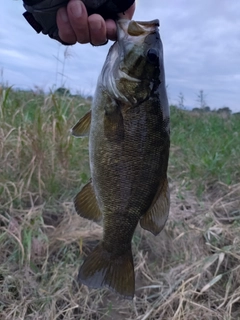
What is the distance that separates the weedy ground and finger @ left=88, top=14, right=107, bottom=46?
5.31 ft

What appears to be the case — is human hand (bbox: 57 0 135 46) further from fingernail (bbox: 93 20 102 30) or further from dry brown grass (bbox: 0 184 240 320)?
dry brown grass (bbox: 0 184 240 320)

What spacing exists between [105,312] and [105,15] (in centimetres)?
176

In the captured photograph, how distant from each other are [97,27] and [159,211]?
0.70 metres

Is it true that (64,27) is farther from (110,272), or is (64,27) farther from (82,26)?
(110,272)

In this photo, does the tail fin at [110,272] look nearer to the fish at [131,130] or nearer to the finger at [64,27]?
the fish at [131,130]

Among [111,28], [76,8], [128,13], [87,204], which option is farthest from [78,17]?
[87,204]

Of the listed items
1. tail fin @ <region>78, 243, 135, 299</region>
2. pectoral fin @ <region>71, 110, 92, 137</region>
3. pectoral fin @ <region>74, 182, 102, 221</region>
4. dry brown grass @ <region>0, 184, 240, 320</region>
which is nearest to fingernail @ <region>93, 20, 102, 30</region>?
pectoral fin @ <region>71, 110, 92, 137</region>

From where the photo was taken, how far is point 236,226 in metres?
3.23

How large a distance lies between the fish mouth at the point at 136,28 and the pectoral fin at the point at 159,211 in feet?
1.77

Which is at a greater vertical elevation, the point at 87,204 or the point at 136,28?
the point at 136,28

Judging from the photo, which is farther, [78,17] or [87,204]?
[87,204]

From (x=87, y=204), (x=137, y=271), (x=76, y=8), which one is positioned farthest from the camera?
(x=137, y=271)

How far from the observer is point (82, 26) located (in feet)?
5.29

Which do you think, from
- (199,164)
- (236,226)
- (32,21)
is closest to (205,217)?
(236,226)
